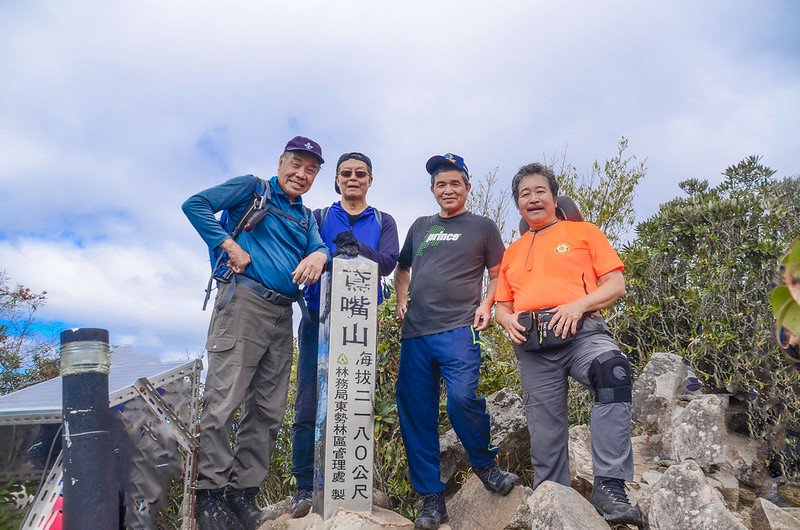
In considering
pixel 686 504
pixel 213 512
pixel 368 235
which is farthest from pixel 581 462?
pixel 213 512

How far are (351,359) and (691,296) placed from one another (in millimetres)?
4482

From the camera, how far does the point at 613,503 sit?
3.29 metres

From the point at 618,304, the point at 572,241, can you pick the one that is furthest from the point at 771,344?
the point at 572,241

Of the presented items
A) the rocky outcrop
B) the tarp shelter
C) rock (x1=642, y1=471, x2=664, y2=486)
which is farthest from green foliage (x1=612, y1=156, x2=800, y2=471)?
the tarp shelter

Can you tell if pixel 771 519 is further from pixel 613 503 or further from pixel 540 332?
pixel 540 332

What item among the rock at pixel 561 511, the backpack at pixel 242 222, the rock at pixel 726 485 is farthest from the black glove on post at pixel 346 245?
the rock at pixel 726 485

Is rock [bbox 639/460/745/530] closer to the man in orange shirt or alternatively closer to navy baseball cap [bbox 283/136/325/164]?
the man in orange shirt

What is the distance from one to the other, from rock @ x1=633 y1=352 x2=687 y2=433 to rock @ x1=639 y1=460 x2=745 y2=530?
248cm

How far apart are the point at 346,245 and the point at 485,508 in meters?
2.10

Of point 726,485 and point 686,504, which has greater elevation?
point 686,504

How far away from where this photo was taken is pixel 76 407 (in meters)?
2.87

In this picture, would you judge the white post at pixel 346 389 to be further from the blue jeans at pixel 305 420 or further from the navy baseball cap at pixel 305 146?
the navy baseball cap at pixel 305 146

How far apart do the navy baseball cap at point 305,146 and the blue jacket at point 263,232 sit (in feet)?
0.91

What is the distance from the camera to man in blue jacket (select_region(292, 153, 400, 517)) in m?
4.46
